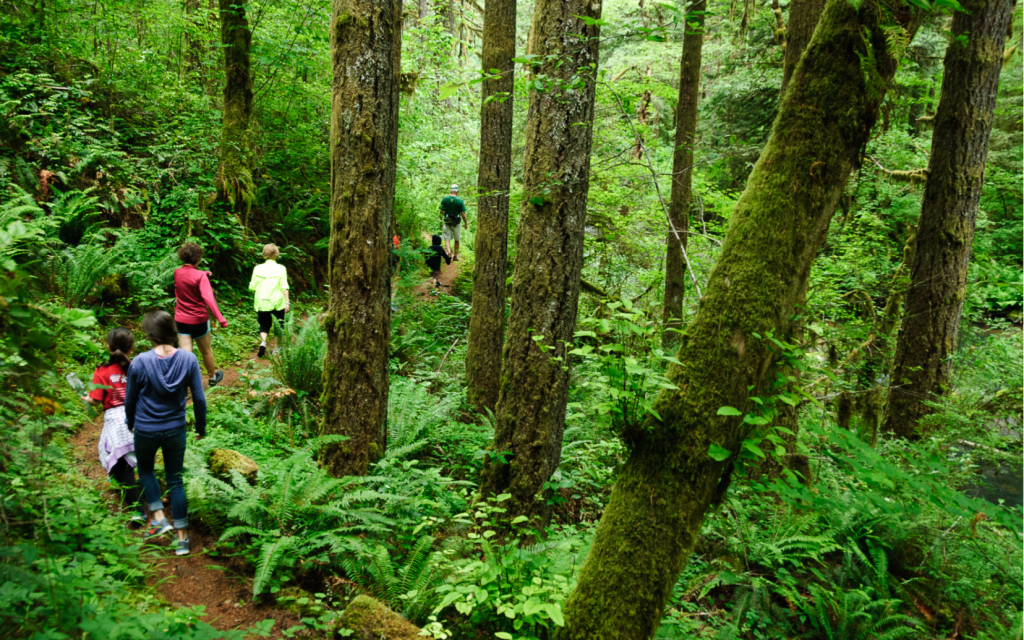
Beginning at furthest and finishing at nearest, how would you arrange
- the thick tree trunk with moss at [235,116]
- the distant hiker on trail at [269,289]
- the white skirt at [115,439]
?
the thick tree trunk with moss at [235,116] → the distant hiker on trail at [269,289] → the white skirt at [115,439]

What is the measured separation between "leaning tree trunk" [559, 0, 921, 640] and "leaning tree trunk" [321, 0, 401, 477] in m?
3.41

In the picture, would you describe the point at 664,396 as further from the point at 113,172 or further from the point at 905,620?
the point at 113,172

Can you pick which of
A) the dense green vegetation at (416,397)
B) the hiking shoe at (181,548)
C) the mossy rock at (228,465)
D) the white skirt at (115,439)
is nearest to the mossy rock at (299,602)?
the dense green vegetation at (416,397)

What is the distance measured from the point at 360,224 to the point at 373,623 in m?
3.63

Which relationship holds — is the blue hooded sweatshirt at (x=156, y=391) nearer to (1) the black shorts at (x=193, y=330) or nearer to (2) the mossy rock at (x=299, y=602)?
(2) the mossy rock at (x=299, y=602)

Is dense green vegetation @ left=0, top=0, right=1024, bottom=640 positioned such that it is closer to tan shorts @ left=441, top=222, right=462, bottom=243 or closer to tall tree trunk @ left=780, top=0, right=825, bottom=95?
tan shorts @ left=441, top=222, right=462, bottom=243

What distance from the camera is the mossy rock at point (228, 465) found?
4967 mm

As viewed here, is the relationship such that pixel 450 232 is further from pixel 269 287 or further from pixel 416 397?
pixel 416 397

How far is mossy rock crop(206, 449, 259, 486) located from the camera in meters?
4.97

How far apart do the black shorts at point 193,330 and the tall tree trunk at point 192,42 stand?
26.5 feet

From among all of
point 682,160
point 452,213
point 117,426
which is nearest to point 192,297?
point 117,426

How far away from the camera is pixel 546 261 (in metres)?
4.54

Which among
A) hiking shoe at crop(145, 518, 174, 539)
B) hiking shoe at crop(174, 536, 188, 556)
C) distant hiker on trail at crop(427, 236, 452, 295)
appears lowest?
hiking shoe at crop(174, 536, 188, 556)

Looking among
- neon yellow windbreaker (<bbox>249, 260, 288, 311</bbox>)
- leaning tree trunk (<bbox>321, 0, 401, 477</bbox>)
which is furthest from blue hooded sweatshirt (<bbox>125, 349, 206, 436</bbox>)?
neon yellow windbreaker (<bbox>249, 260, 288, 311</bbox>)
